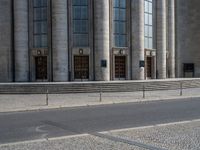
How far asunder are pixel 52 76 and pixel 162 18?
14805mm

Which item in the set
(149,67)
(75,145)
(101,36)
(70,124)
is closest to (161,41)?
(149,67)

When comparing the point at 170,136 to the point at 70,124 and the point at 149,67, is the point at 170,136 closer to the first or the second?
the point at 70,124

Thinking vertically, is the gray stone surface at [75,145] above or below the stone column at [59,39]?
below

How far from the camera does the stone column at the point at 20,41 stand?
Result: 36.4 m

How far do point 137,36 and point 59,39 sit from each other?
8280mm

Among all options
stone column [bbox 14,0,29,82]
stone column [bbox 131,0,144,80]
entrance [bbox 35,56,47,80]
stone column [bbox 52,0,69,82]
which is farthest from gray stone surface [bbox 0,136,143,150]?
stone column [bbox 131,0,144,80]

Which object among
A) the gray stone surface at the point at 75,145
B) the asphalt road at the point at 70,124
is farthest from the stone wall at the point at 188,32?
the gray stone surface at the point at 75,145

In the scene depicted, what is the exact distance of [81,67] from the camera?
37.3 meters

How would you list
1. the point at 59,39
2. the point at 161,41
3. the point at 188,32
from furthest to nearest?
the point at 188,32
the point at 161,41
the point at 59,39

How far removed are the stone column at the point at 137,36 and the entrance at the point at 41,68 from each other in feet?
29.5

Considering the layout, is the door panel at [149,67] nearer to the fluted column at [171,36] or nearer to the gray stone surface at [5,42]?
the fluted column at [171,36]

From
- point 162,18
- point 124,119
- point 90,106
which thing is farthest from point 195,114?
point 162,18

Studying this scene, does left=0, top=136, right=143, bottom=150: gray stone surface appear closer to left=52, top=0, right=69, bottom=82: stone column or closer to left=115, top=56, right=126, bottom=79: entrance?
left=52, top=0, right=69, bottom=82: stone column

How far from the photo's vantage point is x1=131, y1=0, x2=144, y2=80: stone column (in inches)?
1505
